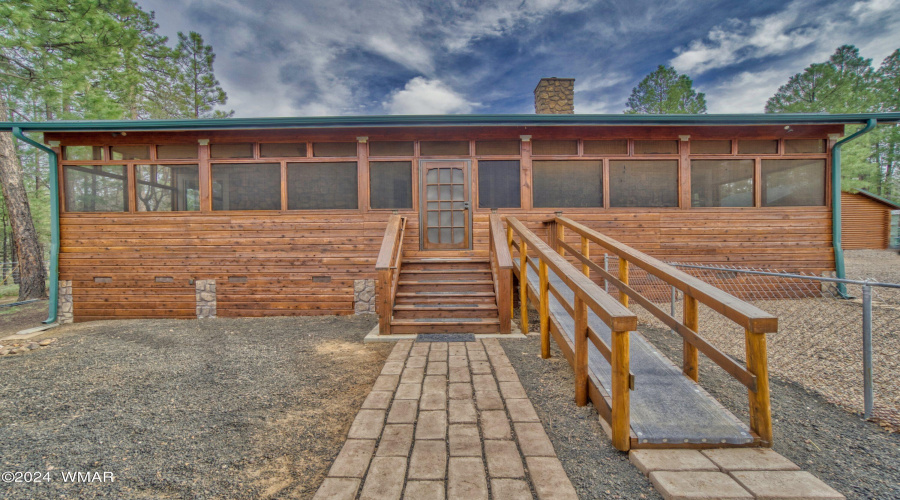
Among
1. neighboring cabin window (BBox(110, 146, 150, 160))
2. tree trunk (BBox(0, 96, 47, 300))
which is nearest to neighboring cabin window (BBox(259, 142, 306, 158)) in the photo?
neighboring cabin window (BBox(110, 146, 150, 160))

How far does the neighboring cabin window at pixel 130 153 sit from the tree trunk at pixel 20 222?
449cm

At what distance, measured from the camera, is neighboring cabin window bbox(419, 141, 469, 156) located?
18.3 feet

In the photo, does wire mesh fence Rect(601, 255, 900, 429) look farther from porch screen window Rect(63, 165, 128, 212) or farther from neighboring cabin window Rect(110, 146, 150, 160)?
porch screen window Rect(63, 165, 128, 212)

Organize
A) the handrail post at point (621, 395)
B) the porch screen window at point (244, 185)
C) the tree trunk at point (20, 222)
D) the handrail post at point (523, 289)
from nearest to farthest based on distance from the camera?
the handrail post at point (621, 395), the handrail post at point (523, 289), the porch screen window at point (244, 185), the tree trunk at point (20, 222)

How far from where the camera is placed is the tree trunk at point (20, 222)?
715 cm

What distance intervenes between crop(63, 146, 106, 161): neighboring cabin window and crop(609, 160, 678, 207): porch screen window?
8823mm

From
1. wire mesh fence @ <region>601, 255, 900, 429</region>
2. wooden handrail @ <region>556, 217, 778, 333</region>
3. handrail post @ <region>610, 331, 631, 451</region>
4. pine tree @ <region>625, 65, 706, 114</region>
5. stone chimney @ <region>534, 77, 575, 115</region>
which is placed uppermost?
pine tree @ <region>625, 65, 706, 114</region>

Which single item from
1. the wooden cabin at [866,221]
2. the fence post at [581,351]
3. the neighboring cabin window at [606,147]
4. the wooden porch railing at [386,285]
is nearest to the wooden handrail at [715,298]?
the fence post at [581,351]

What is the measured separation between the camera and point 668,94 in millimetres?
15516

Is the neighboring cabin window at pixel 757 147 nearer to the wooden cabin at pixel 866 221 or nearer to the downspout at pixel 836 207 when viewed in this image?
the downspout at pixel 836 207

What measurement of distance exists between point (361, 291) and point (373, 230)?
3.49 ft

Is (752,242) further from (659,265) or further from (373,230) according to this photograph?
(373,230)

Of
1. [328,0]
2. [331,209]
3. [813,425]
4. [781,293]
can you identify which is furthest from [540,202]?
[328,0]

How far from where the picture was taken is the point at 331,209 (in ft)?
18.1
